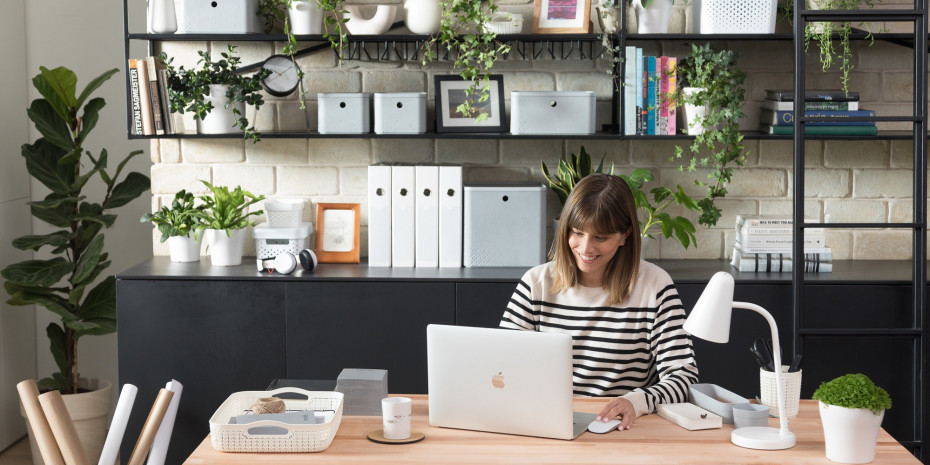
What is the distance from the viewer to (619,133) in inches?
137

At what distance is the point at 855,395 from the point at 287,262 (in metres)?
2.00

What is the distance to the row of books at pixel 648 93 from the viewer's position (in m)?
3.43

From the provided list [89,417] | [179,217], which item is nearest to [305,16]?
[179,217]

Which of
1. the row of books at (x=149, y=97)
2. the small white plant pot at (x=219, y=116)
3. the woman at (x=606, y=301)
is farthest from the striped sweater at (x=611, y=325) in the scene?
the row of books at (x=149, y=97)

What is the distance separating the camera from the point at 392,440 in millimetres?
2057

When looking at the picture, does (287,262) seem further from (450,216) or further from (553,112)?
(553,112)

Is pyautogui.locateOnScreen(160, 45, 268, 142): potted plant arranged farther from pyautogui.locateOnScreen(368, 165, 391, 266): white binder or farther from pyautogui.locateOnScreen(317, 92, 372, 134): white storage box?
pyautogui.locateOnScreen(368, 165, 391, 266): white binder

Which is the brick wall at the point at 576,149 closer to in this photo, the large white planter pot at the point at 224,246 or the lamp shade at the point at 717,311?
the large white planter pot at the point at 224,246

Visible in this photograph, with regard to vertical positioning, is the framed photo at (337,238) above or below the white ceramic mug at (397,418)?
above

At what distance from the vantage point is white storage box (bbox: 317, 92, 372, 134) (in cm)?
349

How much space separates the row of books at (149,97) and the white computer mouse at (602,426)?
2.05 metres

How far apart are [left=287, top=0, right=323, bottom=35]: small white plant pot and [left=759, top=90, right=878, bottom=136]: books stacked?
1.60 m

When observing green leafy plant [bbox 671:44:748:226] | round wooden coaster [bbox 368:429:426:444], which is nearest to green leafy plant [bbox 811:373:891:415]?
round wooden coaster [bbox 368:429:426:444]

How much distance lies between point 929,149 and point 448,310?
186 cm
